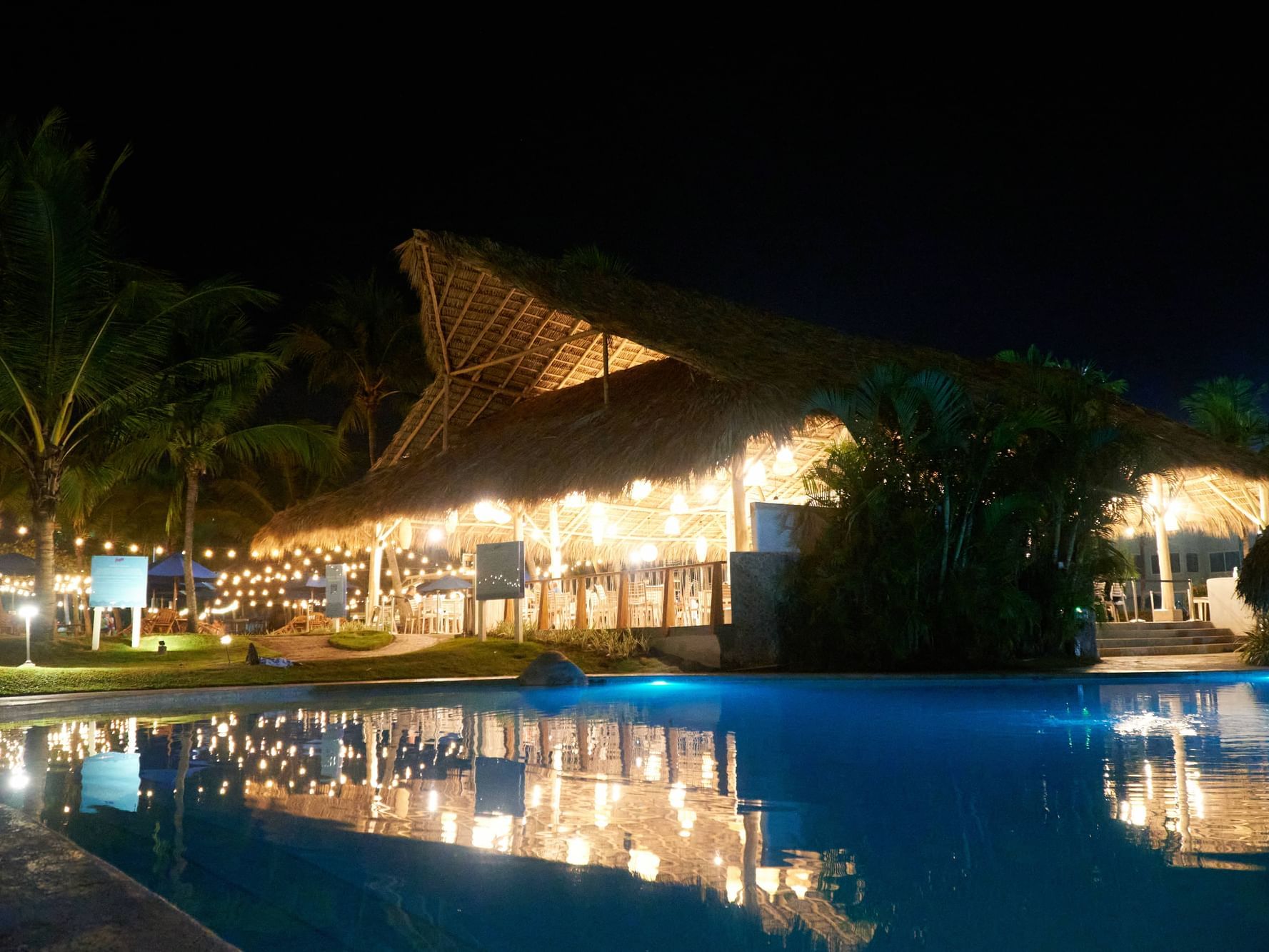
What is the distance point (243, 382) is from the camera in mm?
16188

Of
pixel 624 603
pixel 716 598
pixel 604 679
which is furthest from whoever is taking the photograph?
pixel 624 603

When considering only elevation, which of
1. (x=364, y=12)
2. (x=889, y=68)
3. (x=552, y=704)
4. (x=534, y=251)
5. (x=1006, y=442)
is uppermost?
(x=889, y=68)

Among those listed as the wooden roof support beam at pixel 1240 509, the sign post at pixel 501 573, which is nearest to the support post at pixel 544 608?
the sign post at pixel 501 573

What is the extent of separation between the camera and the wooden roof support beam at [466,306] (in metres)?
14.4

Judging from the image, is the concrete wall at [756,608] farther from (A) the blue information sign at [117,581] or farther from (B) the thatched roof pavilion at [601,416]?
(A) the blue information sign at [117,581]

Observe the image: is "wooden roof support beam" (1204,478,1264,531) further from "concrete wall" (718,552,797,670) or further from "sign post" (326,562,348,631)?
"sign post" (326,562,348,631)

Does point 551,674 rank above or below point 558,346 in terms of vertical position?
below

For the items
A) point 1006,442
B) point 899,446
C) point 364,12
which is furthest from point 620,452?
point 364,12

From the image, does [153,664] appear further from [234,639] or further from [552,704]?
[552,704]

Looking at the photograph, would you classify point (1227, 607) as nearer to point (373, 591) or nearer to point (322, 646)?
point (322, 646)

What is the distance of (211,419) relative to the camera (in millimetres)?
16062

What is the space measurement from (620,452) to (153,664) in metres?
6.25

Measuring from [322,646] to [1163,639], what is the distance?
40.0 feet

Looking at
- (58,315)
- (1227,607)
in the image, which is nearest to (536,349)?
(58,315)
